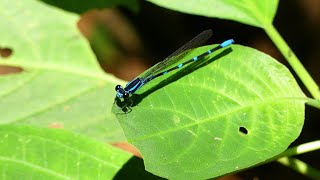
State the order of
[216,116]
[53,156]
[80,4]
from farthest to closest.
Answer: [80,4]
[53,156]
[216,116]

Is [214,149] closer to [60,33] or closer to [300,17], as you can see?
[60,33]

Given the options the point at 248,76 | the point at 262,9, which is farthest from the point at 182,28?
the point at 248,76

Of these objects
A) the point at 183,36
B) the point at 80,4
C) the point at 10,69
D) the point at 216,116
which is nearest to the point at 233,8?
the point at 216,116

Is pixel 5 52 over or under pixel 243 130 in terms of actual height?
under

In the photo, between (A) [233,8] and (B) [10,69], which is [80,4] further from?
(A) [233,8]

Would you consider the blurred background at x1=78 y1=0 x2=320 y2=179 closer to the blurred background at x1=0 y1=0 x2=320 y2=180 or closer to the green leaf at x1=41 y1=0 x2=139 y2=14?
the blurred background at x1=0 y1=0 x2=320 y2=180
